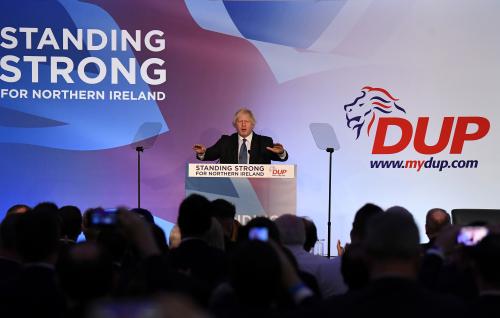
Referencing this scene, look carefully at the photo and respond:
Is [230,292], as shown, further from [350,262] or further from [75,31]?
[75,31]

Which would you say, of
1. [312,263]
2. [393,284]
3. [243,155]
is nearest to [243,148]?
[243,155]

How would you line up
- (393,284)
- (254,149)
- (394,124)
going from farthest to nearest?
(394,124), (254,149), (393,284)

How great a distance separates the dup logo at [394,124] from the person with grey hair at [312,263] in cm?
529

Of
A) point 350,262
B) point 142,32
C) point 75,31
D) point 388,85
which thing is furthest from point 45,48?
point 350,262

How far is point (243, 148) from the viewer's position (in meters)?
7.80

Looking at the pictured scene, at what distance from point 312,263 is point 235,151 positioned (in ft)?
14.1

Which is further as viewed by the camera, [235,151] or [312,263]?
[235,151]

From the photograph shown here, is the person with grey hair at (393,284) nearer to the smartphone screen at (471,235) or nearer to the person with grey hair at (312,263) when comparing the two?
the smartphone screen at (471,235)

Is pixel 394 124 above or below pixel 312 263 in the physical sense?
above

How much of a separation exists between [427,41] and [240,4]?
2.20 m

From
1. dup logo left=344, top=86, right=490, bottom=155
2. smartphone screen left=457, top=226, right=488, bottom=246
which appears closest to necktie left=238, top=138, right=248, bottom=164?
dup logo left=344, top=86, right=490, bottom=155

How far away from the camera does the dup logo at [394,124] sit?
888cm

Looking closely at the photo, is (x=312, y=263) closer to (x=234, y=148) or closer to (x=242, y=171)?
(x=242, y=171)

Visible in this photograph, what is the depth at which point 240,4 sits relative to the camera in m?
8.78
